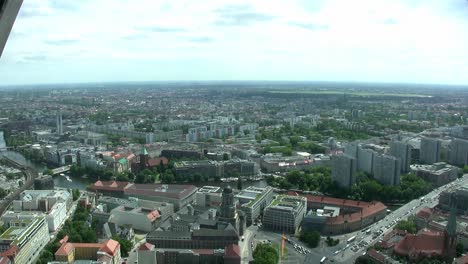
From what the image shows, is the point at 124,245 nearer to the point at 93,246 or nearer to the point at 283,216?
the point at 93,246

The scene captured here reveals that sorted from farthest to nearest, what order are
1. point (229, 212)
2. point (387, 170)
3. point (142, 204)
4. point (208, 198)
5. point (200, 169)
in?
point (200, 169), point (387, 170), point (208, 198), point (142, 204), point (229, 212)

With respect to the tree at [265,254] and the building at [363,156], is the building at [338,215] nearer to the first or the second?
the tree at [265,254]

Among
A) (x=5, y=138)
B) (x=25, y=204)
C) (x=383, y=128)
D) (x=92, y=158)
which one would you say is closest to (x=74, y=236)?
(x=25, y=204)

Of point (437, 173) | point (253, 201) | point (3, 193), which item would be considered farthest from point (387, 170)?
point (3, 193)

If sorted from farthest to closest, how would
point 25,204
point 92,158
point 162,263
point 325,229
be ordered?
1. point 92,158
2. point 25,204
3. point 325,229
4. point 162,263

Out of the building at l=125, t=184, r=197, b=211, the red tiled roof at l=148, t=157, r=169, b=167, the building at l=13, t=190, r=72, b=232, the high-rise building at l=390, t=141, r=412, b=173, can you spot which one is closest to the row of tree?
the high-rise building at l=390, t=141, r=412, b=173

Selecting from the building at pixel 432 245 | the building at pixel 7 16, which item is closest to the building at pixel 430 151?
the building at pixel 432 245

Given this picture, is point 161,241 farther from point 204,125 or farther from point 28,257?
point 204,125
